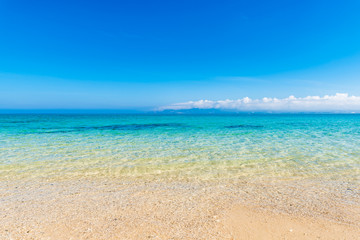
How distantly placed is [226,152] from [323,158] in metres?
5.37

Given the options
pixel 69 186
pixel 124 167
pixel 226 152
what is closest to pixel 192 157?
pixel 226 152

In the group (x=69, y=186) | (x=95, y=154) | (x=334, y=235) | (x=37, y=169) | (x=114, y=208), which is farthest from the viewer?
(x=95, y=154)

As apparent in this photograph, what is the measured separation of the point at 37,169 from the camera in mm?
9133

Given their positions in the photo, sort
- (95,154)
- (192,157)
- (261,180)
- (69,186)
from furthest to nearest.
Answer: (95,154), (192,157), (261,180), (69,186)

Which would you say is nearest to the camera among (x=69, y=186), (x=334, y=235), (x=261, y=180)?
(x=334, y=235)

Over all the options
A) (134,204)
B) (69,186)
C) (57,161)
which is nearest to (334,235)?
(134,204)

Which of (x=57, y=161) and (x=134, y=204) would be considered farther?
(x=57, y=161)

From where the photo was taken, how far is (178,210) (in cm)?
534

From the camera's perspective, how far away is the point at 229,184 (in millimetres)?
7320

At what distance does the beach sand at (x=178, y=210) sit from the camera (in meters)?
4.36

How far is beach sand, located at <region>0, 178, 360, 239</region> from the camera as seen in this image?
4359mm

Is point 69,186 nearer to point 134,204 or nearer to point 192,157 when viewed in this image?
point 134,204

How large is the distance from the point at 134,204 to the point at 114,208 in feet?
1.81

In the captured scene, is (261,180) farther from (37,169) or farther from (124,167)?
(37,169)
